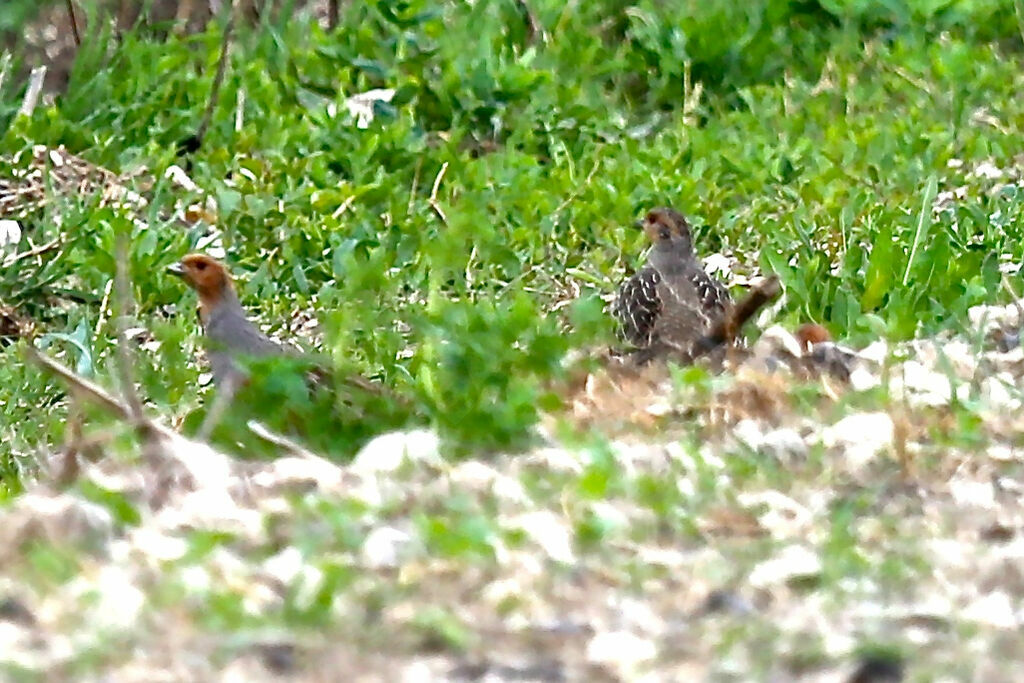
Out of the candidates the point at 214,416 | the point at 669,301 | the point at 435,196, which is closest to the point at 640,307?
→ the point at 669,301

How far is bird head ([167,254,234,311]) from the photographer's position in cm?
653

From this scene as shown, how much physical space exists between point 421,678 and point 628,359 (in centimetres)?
319

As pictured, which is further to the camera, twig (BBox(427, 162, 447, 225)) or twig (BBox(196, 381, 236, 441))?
twig (BBox(427, 162, 447, 225))

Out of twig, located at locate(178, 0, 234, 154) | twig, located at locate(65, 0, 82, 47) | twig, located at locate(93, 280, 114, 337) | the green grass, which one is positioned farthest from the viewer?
twig, located at locate(65, 0, 82, 47)

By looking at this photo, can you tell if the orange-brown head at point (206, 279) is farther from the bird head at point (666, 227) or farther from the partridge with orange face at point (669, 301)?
the bird head at point (666, 227)

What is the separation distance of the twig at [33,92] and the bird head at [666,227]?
318 cm

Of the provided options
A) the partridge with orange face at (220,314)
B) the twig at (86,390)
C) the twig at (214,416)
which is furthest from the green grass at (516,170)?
the twig at (86,390)

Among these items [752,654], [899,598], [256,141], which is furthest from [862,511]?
[256,141]

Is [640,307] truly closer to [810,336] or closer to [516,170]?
[810,336]

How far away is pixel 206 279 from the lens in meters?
6.57

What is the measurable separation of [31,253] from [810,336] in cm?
350

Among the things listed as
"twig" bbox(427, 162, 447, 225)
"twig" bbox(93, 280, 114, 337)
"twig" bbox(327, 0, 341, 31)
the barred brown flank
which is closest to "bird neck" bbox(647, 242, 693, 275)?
the barred brown flank

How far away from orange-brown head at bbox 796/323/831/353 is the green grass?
4.3 inches

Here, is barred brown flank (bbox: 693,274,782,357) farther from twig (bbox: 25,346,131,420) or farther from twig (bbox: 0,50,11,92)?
twig (bbox: 0,50,11,92)
